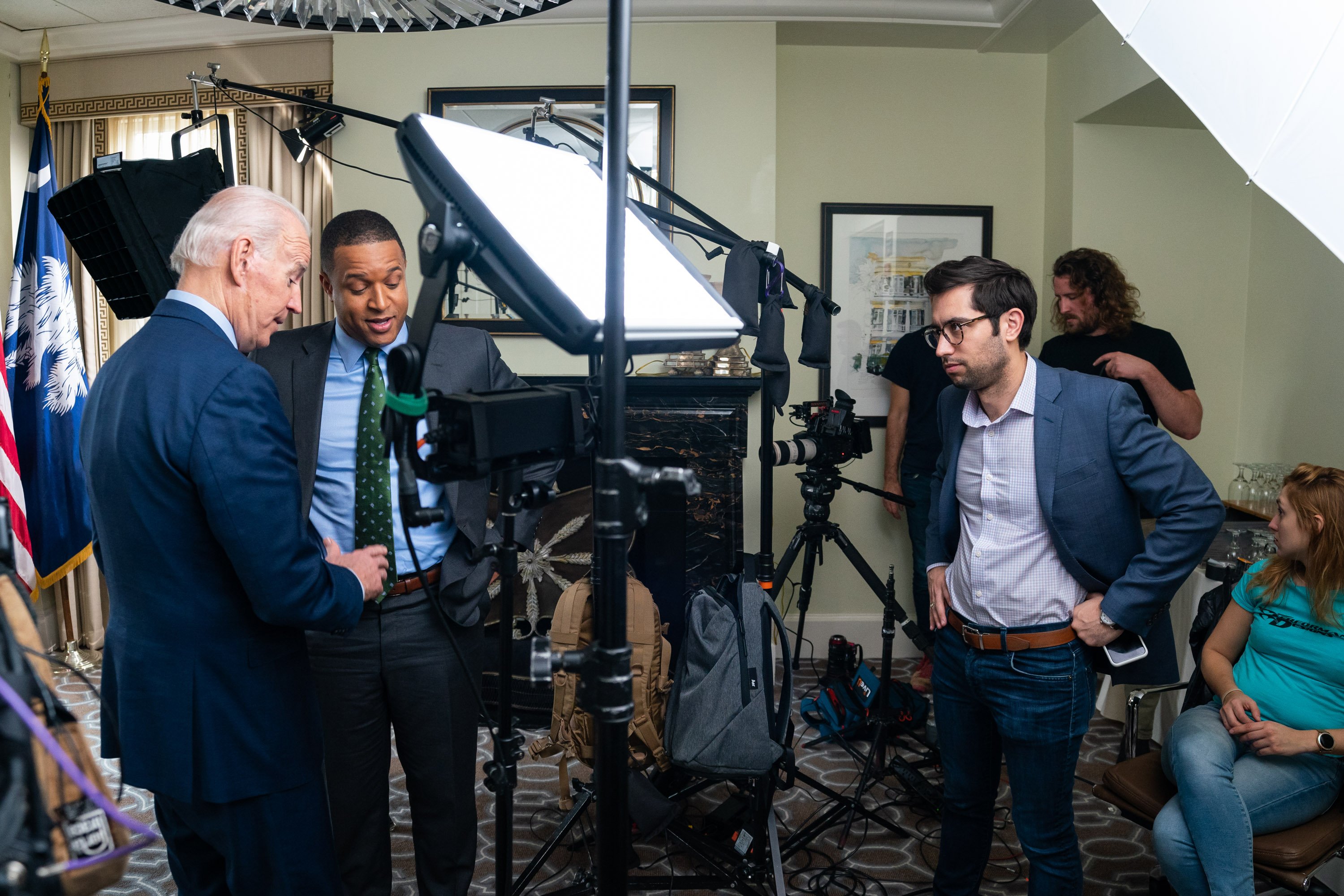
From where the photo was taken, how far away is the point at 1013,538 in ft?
5.47

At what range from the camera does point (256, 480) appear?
1.19 meters

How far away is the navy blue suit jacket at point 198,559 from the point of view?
1.18 meters

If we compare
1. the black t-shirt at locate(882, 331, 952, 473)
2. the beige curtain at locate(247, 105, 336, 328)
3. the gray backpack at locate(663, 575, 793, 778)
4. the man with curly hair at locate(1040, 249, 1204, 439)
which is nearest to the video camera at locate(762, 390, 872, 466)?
the gray backpack at locate(663, 575, 793, 778)

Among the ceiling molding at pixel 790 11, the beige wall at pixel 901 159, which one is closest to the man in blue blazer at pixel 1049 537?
the beige wall at pixel 901 159

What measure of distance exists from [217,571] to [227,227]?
1.63ft

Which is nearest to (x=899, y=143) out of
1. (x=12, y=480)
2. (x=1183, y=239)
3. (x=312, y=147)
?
(x=1183, y=239)

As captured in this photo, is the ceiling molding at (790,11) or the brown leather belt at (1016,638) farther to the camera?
the ceiling molding at (790,11)

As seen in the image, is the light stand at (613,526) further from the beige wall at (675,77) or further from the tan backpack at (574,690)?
the beige wall at (675,77)

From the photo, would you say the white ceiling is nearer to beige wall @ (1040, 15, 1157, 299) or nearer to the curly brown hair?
beige wall @ (1040, 15, 1157, 299)

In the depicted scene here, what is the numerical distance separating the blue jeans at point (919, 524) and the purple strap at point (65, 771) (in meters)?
3.06

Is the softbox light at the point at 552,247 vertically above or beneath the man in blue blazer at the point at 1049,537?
above

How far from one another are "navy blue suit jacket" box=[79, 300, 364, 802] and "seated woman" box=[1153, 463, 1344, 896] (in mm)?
1661

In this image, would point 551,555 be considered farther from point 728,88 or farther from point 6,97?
point 6,97

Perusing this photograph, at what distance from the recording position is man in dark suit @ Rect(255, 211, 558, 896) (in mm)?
1679
